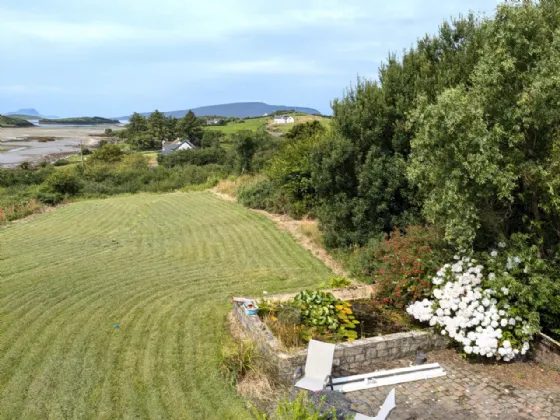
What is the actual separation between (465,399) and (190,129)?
78768 millimetres

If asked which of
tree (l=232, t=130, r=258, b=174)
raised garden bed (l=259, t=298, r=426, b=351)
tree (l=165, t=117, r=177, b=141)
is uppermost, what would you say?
tree (l=165, t=117, r=177, b=141)

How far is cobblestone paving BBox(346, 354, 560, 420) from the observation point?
17.6 ft

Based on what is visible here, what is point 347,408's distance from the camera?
5.14 meters

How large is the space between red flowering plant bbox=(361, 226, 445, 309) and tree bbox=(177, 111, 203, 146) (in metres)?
72.7

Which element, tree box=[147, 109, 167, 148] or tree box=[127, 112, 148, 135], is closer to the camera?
tree box=[147, 109, 167, 148]

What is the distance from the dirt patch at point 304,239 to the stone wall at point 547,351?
4.53 metres

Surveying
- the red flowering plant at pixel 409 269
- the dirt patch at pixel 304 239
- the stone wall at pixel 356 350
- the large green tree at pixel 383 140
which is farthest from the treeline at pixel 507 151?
the dirt patch at pixel 304 239

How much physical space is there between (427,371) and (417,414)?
1.14m

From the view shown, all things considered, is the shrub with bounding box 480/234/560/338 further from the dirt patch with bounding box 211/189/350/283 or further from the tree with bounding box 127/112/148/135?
the tree with bounding box 127/112/148/135

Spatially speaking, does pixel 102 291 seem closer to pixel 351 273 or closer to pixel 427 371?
pixel 351 273

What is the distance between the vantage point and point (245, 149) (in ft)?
93.8

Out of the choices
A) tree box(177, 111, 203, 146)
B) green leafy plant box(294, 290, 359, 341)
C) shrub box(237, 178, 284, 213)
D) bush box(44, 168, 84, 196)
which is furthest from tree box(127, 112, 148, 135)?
green leafy plant box(294, 290, 359, 341)

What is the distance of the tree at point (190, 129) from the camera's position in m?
78.7

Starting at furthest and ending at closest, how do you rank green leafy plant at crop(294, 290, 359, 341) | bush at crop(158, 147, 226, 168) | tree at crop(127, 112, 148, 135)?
1. tree at crop(127, 112, 148, 135)
2. bush at crop(158, 147, 226, 168)
3. green leafy plant at crop(294, 290, 359, 341)
